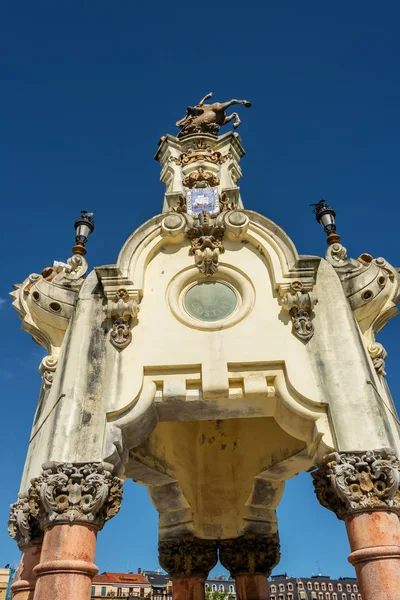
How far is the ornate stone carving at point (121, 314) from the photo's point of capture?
10172mm

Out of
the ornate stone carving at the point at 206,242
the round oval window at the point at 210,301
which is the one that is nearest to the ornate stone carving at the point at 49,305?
the round oval window at the point at 210,301

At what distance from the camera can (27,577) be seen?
8.56m

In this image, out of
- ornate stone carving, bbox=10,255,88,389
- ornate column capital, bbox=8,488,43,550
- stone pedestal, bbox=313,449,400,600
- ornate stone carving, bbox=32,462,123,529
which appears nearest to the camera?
stone pedestal, bbox=313,449,400,600

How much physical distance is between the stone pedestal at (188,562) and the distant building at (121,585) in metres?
59.5

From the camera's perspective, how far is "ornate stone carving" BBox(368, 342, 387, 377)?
10.6 metres

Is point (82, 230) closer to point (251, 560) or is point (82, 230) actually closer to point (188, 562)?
point (188, 562)

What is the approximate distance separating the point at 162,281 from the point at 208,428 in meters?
5.26

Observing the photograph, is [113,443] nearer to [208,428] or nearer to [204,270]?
[204,270]

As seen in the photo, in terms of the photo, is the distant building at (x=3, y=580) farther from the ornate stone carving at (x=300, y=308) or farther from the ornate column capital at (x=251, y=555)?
the ornate stone carving at (x=300, y=308)

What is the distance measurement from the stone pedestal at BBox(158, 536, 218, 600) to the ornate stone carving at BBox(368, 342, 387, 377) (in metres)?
7.04

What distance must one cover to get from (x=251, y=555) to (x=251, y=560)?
12 centimetres

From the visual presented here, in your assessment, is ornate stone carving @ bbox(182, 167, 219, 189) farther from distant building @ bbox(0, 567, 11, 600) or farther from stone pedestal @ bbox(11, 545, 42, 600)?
distant building @ bbox(0, 567, 11, 600)

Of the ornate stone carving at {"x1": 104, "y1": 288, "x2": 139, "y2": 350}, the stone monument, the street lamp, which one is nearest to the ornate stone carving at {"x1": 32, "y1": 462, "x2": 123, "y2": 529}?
the stone monument

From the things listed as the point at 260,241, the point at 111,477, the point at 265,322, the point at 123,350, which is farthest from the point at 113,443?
the point at 260,241
